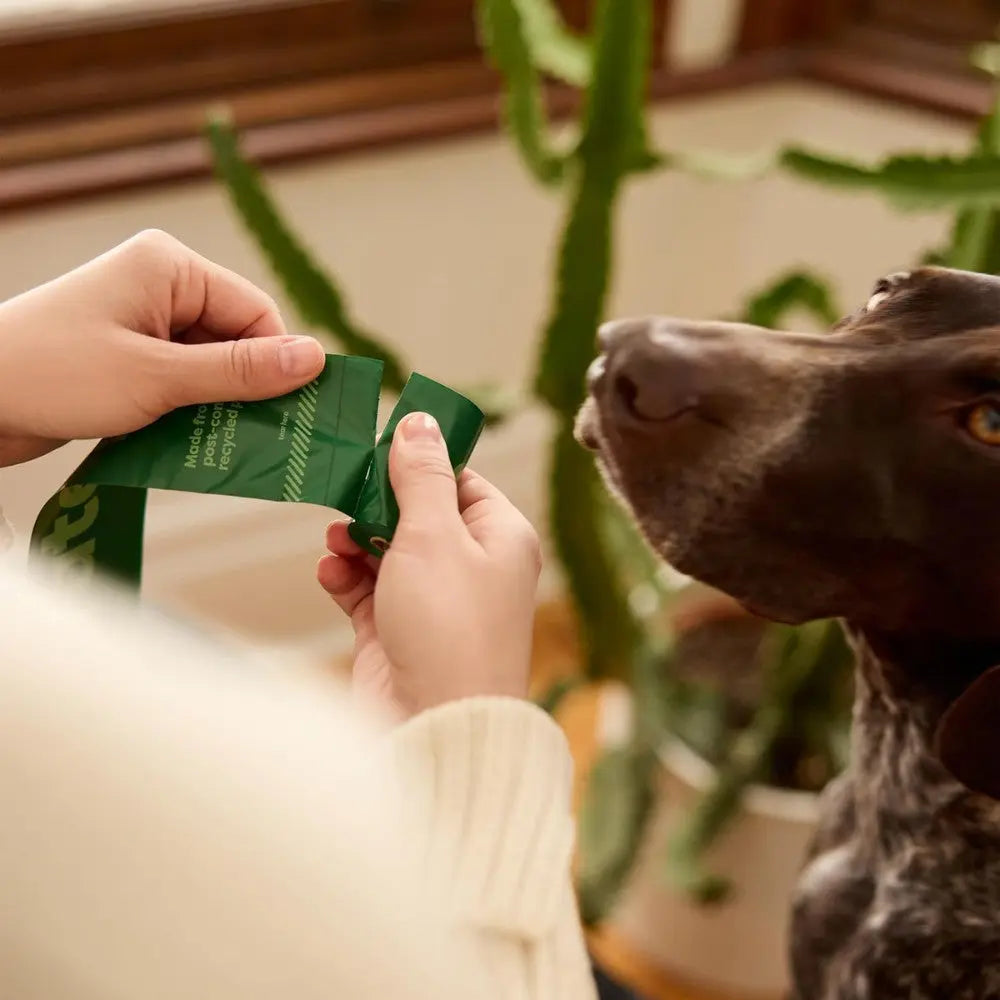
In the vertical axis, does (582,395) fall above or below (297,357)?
below

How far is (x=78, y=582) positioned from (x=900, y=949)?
64 centimetres

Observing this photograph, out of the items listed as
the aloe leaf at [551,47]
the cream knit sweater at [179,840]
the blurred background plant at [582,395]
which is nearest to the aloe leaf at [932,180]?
the blurred background plant at [582,395]

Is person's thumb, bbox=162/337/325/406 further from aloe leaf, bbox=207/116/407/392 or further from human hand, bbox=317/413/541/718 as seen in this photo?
aloe leaf, bbox=207/116/407/392

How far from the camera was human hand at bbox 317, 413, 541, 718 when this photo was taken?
22.4 inches

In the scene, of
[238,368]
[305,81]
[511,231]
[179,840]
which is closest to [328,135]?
[305,81]

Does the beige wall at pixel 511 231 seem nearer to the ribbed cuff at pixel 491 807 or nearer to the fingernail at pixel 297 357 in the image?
the fingernail at pixel 297 357

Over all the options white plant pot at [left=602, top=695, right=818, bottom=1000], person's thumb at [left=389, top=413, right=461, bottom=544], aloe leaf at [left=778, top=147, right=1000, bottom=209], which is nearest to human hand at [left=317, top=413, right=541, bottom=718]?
person's thumb at [left=389, top=413, right=461, bottom=544]

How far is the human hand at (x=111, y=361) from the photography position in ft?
2.16

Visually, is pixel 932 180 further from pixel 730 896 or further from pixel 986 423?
Answer: pixel 730 896

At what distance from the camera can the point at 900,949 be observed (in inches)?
34.4

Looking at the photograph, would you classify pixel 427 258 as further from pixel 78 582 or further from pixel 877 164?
pixel 78 582

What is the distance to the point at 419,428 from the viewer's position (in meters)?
0.66

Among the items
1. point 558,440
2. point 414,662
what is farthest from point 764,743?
point 414,662

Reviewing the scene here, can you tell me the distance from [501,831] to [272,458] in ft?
0.79
